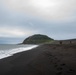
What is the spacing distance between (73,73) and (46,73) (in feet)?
5.10

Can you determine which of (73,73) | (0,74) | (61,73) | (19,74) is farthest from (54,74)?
(0,74)

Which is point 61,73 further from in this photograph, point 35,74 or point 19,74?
point 19,74

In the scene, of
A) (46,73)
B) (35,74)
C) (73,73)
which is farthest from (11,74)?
(73,73)

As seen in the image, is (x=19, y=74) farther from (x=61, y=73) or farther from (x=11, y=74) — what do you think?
(x=61, y=73)

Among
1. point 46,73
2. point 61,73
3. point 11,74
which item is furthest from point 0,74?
point 61,73

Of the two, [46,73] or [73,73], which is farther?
[46,73]

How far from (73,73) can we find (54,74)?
1013mm

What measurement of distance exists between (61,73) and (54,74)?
0.40m

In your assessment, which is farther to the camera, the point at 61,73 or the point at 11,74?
the point at 11,74

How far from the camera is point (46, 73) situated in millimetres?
9445

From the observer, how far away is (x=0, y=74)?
9.84 meters

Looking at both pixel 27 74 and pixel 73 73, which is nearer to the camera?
pixel 73 73

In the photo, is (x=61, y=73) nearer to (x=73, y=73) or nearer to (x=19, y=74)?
(x=73, y=73)

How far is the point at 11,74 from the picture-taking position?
9.61 meters
